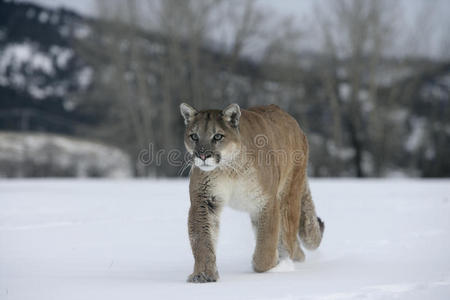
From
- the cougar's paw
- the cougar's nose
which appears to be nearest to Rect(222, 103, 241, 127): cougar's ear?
the cougar's nose

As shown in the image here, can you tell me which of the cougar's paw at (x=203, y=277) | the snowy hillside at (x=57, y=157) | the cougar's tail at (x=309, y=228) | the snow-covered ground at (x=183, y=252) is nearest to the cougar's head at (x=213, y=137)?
the cougar's paw at (x=203, y=277)

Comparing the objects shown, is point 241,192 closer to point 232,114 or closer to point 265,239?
point 265,239

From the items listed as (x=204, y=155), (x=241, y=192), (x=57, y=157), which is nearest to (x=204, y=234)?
(x=241, y=192)

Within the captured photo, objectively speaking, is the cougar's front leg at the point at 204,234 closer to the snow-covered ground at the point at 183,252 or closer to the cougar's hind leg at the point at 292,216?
the snow-covered ground at the point at 183,252

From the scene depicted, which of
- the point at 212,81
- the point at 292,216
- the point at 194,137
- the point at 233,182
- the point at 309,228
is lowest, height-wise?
the point at 309,228

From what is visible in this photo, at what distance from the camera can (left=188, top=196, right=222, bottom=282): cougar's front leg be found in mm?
5504

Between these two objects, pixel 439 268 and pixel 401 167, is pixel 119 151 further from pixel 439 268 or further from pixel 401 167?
pixel 439 268

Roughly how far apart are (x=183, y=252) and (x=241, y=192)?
7.09ft

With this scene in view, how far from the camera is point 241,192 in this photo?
19.2ft

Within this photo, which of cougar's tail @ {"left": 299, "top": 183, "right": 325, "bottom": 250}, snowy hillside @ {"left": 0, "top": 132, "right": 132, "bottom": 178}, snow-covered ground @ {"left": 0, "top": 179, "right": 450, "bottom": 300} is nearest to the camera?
snow-covered ground @ {"left": 0, "top": 179, "right": 450, "bottom": 300}

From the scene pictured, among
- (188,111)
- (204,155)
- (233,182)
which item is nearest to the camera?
(204,155)

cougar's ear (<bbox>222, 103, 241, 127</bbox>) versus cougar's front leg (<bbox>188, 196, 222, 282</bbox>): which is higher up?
cougar's ear (<bbox>222, 103, 241, 127</bbox>)

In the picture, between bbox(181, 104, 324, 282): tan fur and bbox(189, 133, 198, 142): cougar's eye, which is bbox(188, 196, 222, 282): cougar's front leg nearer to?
bbox(181, 104, 324, 282): tan fur

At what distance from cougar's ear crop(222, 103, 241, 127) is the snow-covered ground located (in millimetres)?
1636
